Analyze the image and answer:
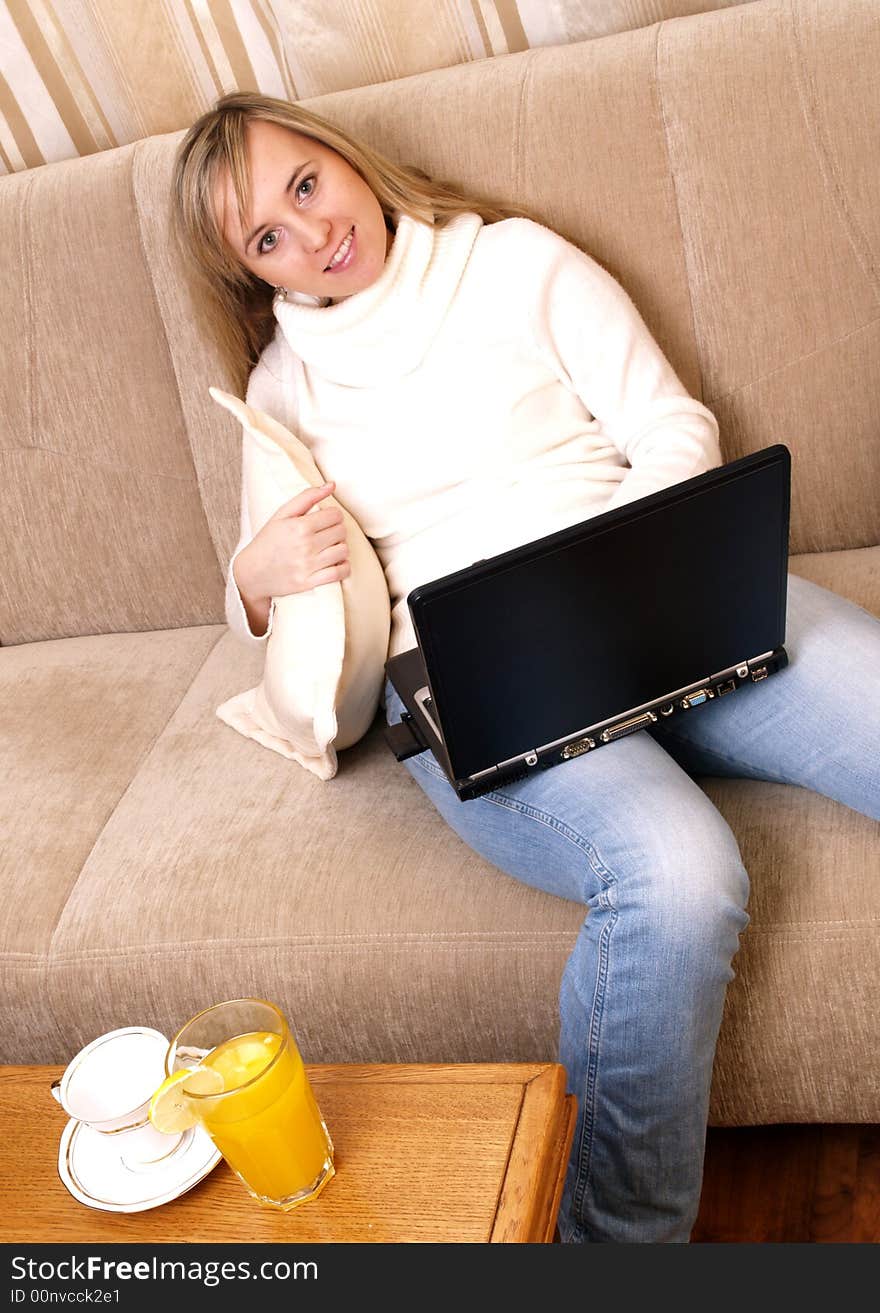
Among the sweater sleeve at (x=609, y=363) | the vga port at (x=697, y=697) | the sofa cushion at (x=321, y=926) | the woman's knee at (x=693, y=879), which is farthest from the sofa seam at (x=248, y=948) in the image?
the sweater sleeve at (x=609, y=363)

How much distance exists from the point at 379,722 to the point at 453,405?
388 millimetres

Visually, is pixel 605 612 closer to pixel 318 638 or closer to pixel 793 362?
pixel 318 638

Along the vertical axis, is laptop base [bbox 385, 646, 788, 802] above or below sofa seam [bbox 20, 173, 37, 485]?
below

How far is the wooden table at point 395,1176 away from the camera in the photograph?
0.80 m

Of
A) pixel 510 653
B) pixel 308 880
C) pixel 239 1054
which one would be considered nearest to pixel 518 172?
pixel 510 653

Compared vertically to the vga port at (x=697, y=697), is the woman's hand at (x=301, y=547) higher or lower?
higher

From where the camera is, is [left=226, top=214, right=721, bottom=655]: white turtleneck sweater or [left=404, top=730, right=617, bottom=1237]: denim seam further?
[left=226, top=214, right=721, bottom=655]: white turtleneck sweater

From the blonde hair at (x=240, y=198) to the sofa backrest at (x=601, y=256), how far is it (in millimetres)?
79

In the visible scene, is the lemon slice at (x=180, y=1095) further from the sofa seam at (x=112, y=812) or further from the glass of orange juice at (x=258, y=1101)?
the sofa seam at (x=112, y=812)

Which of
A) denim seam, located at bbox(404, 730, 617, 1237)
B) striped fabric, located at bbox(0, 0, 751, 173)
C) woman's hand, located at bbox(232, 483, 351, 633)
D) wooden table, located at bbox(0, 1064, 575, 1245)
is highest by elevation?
striped fabric, located at bbox(0, 0, 751, 173)

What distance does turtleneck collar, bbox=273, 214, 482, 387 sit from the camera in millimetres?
1365

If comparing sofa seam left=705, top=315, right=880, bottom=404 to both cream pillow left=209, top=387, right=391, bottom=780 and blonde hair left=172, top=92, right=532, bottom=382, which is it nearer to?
blonde hair left=172, top=92, right=532, bottom=382

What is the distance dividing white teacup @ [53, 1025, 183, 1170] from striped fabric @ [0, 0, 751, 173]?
1.34m

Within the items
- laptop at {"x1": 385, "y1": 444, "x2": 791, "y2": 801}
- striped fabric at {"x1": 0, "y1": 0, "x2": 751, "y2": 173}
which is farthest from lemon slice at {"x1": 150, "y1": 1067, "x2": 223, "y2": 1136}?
striped fabric at {"x1": 0, "y1": 0, "x2": 751, "y2": 173}
